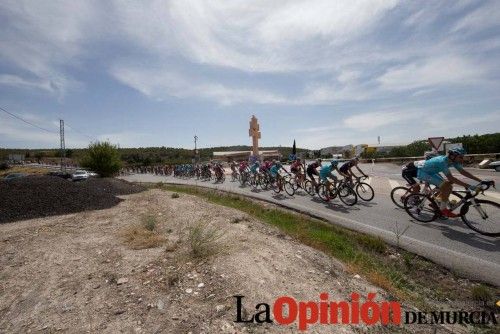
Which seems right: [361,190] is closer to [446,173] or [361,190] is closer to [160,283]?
[446,173]

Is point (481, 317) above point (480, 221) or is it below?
below

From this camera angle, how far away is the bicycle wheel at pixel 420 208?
833 centimetres

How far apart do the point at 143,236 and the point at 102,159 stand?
37263 millimetres

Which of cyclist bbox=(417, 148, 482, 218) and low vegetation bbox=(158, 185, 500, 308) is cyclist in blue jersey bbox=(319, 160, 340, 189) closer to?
low vegetation bbox=(158, 185, 500, 308)

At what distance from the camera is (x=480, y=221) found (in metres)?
7.16

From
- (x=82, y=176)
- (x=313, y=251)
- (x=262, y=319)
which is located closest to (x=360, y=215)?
(x=313, y=251)

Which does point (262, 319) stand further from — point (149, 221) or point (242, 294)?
point (149, 221)

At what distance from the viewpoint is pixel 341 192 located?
12086 mm

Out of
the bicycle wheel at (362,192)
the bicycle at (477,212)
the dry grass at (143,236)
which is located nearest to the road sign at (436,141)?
the bicycle wheel at (362,192)

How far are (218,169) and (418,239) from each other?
22.3 metres

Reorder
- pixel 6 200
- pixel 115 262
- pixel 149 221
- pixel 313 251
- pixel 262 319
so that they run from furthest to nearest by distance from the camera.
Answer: pixel 6 200, pixel 149 221, pixel 313 251, pixel 115 262, pixel 262 319

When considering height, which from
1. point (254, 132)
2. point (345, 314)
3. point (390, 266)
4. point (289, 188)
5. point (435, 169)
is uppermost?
point (254, 132)

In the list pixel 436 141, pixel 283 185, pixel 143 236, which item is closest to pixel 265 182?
pixel 283 185

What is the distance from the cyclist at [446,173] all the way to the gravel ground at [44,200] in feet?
41.5
